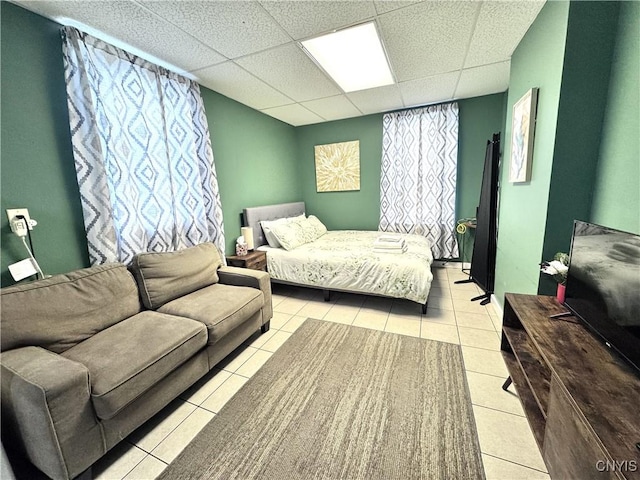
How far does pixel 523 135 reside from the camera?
6.39 ft

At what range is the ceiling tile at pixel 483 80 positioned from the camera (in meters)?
2.66

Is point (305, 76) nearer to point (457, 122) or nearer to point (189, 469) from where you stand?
point (457, 122)

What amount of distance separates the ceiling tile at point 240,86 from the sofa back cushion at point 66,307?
201cm

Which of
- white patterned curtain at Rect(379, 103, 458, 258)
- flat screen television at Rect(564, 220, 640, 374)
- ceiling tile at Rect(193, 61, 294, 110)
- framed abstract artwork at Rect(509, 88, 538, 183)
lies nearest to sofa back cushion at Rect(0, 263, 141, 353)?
ceiling tile at Rect(193, 61, 294, 110)

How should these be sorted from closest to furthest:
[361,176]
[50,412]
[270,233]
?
[50,412], [270,233], [361,176]

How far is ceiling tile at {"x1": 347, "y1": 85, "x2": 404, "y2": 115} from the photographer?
124 inches

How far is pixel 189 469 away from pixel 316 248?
7.89 feet

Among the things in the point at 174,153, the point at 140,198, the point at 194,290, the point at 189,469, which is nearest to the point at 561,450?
the point at 189,469

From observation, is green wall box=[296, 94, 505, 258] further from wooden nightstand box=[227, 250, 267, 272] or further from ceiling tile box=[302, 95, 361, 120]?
wooden nightstand box=[227, 250, 267, 272]

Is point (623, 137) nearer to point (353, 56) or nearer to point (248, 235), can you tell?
point (353, 56)

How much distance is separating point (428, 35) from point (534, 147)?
1.20 m

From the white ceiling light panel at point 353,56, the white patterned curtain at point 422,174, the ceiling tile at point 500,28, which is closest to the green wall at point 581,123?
the ceiling tile at point 500,28

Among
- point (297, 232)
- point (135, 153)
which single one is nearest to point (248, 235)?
point (297, 232)

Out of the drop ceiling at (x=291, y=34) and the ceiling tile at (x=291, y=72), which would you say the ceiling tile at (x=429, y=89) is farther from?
the ceiling tile at (x=291, y=72)
